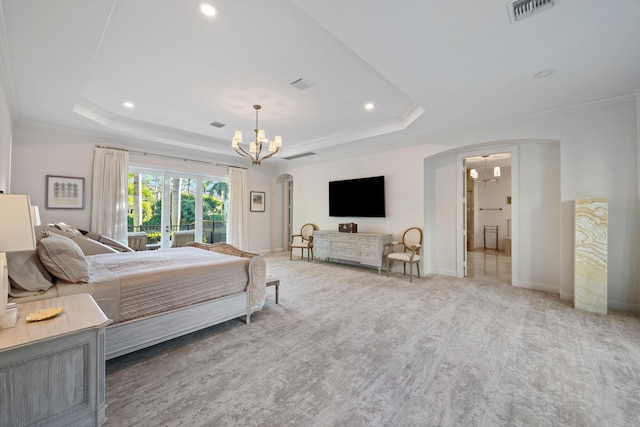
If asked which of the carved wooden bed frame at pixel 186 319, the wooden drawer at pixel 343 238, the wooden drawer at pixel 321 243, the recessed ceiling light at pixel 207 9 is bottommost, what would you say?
the carved wooden bed frame at pixel 186 319

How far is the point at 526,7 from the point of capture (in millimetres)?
1932

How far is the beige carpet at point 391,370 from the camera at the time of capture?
165 cm

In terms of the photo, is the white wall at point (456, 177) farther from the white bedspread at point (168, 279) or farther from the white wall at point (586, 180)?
the white bedspread at point (168, 279)

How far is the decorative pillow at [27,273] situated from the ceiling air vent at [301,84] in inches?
115

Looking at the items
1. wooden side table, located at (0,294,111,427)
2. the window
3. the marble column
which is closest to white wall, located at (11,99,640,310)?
the marble column

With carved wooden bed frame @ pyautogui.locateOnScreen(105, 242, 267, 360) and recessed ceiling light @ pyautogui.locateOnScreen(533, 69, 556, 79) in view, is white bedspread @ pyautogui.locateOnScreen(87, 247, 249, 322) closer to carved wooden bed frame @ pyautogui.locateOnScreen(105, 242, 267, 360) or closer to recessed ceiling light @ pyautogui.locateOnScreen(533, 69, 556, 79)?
carved wooden bed frame @ pyautogui.locateOnScreen(105, 242, 267, 360)

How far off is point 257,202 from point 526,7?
673 cm

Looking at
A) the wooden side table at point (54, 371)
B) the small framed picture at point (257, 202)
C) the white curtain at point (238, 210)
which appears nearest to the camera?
the wooden side table at point (54, 371)

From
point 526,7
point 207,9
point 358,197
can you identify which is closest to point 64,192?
point 207,9

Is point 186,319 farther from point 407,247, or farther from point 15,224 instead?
point 407,247

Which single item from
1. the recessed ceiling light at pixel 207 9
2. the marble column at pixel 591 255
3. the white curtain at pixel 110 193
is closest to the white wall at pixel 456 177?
the white curtain at pixel 110 193

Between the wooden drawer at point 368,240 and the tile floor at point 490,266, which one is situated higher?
the wooden drawer at point 368,240

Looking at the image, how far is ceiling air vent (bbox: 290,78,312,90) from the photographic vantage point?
3.22 meters

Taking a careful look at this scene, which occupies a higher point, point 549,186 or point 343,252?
Result: point 549,186
